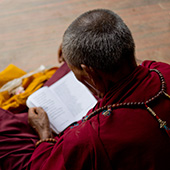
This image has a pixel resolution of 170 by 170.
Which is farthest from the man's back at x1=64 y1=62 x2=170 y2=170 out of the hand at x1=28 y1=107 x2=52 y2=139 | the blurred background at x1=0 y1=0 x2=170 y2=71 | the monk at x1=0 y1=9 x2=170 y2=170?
the blurred background at x1=0 y1=0 x2=170 y2=71

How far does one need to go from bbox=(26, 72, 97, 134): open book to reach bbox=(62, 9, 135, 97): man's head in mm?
591

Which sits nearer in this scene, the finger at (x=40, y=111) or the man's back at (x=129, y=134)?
the man's back at (x=129, y=134)

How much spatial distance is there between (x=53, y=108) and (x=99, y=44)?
0.73m

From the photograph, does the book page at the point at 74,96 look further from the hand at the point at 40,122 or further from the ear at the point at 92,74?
the ear at the point at 92,74

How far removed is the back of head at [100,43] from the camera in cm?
83

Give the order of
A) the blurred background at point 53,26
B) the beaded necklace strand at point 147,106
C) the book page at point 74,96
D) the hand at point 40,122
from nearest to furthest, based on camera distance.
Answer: the beaded necklace strand at point 147,106, the hand at point 40,122, the book page at point 74,96, the blurred background at point 53,26

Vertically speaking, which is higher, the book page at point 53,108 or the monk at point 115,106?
the monk at point 115,106

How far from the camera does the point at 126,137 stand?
2.73ft

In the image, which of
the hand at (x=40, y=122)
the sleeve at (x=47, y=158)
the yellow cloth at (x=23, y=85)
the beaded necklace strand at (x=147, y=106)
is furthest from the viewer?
the yellow cloth at (x=23, y=85)

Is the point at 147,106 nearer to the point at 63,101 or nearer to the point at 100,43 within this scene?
the point at 100,43

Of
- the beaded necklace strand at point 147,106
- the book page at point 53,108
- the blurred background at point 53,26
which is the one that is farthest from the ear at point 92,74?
the blurred background at point 53,26

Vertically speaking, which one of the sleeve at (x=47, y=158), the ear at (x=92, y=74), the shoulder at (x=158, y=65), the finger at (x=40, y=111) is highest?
the ear at (x=92, y=74)

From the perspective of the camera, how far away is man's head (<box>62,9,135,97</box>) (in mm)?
835

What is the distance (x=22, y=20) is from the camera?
2582 millimetres
